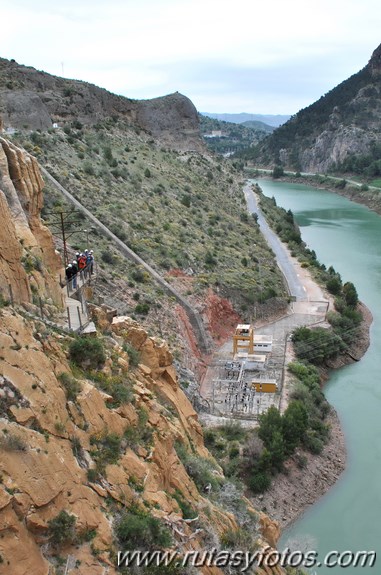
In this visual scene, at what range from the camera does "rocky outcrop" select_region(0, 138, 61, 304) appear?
34.2ft

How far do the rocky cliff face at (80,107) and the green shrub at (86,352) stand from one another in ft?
109

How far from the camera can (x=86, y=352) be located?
34.7 feet

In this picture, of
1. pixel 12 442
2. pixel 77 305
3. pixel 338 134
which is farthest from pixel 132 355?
pixel 338 134

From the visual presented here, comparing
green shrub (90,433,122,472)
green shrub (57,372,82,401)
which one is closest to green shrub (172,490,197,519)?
green shrub (90,433,122,472)

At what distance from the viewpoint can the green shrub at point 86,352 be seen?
1046 cm

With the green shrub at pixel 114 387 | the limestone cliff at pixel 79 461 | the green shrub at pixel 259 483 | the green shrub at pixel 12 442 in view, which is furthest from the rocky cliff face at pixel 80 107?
the green shrub at pixel 12 442

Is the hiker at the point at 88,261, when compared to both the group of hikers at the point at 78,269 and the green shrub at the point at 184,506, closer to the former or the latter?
the group of hikers at the point at 78,269

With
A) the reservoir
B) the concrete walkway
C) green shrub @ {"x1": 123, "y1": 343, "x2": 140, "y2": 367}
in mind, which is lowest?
the reservoir

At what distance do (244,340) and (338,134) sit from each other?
10623 cm

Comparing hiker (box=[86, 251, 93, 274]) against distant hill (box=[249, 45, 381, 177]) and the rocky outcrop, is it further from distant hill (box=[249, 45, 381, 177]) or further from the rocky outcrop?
distant hill (box=[249, 45, 381, 177])

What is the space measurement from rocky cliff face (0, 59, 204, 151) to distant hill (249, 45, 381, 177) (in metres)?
52.7

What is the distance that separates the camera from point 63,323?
11.5 metres

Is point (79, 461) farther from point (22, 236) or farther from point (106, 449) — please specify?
point (22, 236)

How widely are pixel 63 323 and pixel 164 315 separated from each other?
16.0m
